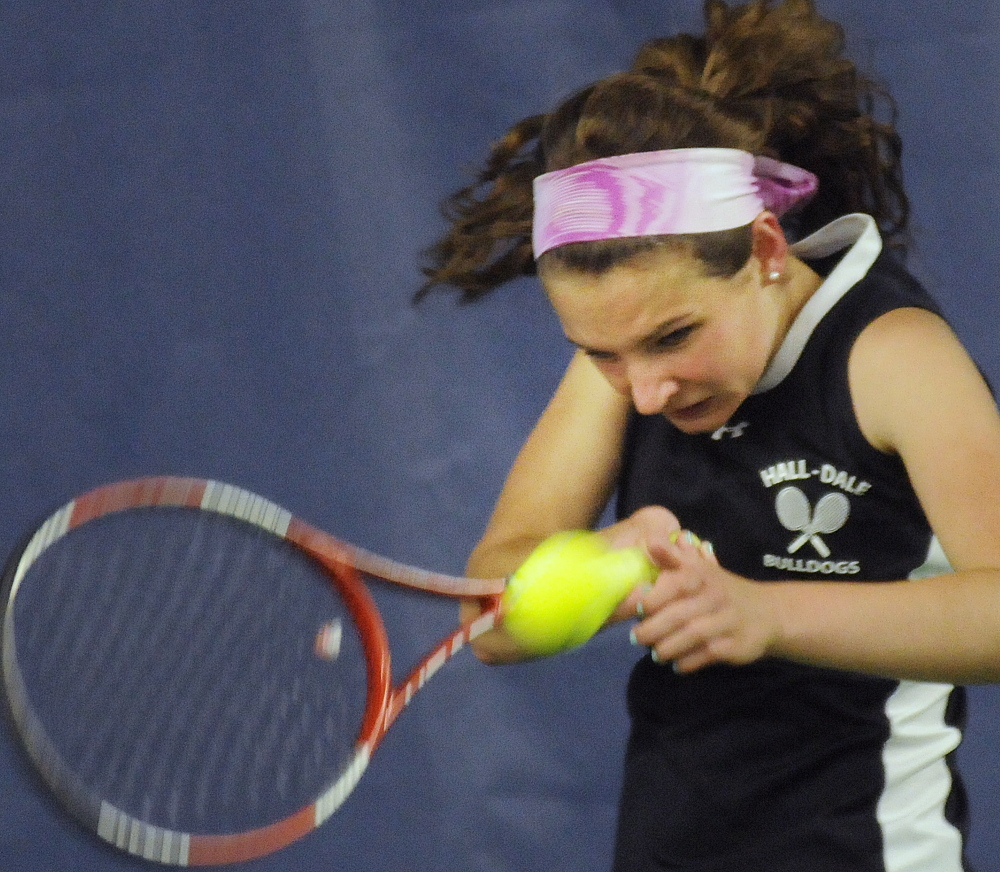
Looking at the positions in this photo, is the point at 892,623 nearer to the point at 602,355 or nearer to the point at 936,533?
the point at 936,533

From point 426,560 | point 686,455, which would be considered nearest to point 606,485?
point 686,455

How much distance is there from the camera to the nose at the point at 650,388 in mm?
847

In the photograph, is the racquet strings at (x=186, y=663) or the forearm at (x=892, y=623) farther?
the racquet strings at (x=186, y=663)

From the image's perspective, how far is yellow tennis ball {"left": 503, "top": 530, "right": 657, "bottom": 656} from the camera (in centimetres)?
81

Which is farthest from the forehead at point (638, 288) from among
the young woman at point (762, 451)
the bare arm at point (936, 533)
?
the bare arm at point (936, 533)

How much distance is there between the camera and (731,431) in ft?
3.07

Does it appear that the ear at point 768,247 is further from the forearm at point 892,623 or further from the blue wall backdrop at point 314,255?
the blue wall backdrop at point 314,255

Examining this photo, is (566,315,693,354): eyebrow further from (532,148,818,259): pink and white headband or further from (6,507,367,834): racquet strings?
(6,507,367,834): racquet strings

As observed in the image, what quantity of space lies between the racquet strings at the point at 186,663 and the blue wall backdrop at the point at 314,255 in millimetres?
304

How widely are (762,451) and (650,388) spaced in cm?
11

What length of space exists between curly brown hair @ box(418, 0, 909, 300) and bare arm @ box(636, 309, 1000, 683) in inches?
5.0

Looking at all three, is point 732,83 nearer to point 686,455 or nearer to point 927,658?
point 686,455

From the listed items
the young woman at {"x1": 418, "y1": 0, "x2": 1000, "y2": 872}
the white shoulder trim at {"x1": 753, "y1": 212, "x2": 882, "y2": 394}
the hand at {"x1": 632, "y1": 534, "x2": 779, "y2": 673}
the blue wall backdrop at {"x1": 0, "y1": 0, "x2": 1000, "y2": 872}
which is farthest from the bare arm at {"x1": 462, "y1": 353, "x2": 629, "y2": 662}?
the blue wall backdrop at {"x1": 0, "y1": 0, "x2": 1000, "y2": 872}

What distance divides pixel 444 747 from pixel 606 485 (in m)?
0.51
